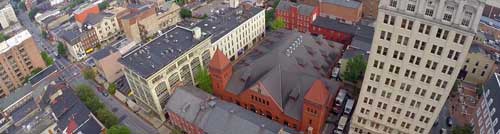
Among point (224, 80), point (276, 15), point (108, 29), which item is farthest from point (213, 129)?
point (108, 29)

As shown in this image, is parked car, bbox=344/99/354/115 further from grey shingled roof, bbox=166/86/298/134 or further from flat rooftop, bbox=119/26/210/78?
flat rooftop, bbox=119/26/210/78

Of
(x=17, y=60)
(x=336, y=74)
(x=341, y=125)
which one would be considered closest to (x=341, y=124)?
(x=341, y=125)

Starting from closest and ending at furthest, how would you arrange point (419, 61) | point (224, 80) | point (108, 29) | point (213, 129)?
1. point (419, 61)
2. point (213, 129)
3. point (224, 80)
4. point (108, 29)

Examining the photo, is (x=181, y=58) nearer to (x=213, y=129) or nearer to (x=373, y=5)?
(x=213, y=129)

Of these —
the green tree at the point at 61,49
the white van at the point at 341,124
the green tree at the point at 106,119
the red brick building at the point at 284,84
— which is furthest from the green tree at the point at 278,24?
the green tree at the point at 61,49

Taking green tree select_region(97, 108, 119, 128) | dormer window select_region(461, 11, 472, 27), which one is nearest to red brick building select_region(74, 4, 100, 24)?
green tree select_region(97, 108, 119, 128)

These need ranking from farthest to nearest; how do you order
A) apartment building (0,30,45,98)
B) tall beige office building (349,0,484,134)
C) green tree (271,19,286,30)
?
green tree (271,19,286,30), apartment building (0,30,45,98), tall beige office building (349,0,484,134)

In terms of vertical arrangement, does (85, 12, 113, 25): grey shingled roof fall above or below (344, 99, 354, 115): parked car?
above
